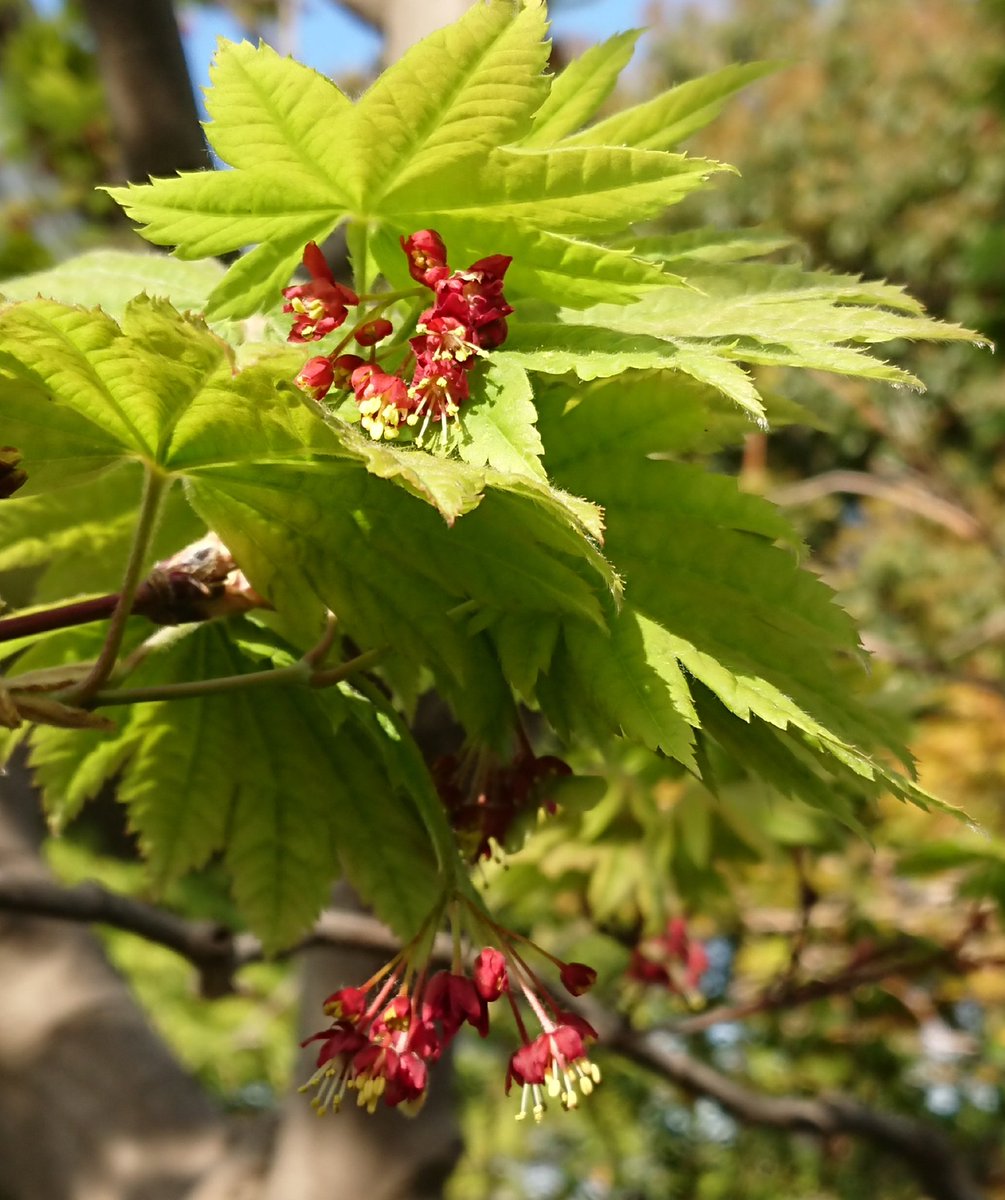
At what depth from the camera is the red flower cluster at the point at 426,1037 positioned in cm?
73

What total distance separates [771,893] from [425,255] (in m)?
4.08

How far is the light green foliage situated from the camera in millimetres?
676

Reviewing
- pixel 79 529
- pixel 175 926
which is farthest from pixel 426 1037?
pixel 175 926

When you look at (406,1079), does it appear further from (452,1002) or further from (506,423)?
(506,423)

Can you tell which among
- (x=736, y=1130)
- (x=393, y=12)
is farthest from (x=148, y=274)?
Answer: (x=736, y=1130)

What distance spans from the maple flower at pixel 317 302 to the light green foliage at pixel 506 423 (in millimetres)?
35

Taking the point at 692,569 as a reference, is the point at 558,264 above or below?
above

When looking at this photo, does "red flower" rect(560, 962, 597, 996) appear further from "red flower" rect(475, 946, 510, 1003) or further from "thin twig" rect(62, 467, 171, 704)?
"thin twig" rect(62, 467, 171, 704)

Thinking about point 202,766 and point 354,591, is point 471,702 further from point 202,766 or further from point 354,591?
point 202,766

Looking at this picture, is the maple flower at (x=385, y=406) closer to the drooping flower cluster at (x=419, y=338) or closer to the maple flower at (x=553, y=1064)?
the drooping flower cluster at (x=419, y=338)

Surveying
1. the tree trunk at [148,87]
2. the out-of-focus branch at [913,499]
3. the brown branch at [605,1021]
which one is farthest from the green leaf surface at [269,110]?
the out-of-focus branch at [913,499]

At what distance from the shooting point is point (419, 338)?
736 mm

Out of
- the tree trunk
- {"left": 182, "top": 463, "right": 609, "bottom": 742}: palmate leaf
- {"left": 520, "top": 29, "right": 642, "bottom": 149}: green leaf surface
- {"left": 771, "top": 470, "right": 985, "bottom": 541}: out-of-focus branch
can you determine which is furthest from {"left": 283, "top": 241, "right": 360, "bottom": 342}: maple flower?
{"left": 771, "top": 470, "right": 985, "bottom": 541}: out-of-focus branch

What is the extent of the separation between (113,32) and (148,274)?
4.70 ft
